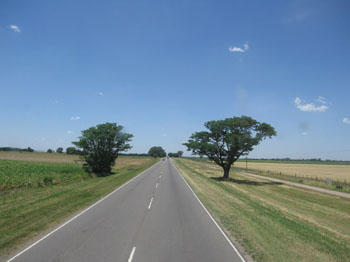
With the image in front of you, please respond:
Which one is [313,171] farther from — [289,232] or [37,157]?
[37,157]

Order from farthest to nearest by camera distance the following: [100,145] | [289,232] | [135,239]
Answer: [100,145] < [289,232] < [135,239]

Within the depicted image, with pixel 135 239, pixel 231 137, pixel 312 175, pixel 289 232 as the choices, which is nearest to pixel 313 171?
pixel 312 175

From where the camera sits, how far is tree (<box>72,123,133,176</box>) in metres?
37.6

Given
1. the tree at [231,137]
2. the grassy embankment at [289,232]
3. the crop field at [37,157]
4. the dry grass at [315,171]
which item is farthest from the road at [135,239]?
the crop field at [37,157]

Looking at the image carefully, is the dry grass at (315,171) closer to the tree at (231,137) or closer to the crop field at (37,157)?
the tree at (231,137)

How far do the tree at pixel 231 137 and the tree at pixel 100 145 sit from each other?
52.2 ft

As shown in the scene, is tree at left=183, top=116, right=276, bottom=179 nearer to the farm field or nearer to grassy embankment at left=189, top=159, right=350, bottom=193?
grassy embankment at left=189, top=159, right=350, bottom=193

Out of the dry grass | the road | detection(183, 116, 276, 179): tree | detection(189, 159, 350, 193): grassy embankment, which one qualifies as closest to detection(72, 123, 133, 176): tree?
detection(183, 116, 276, 179): tree

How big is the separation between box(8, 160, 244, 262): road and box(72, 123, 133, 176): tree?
28.3 metres

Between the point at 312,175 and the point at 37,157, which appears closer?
the point at 312,175

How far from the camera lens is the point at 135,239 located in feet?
24.1

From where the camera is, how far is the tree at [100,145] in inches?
1480

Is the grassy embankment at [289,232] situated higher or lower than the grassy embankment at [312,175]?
lower

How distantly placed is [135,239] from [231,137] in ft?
80.5
